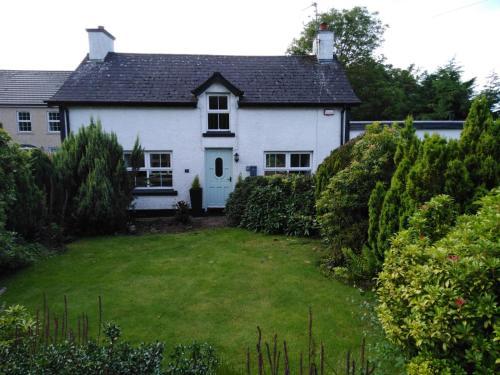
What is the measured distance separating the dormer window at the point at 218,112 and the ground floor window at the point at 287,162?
6.99 feet

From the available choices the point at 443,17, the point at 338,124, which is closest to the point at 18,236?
the point at 338,124

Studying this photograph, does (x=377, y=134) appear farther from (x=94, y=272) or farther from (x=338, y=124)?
(x=338, y=124)

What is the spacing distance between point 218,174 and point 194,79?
4.12m

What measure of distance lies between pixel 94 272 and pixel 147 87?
8885 mm

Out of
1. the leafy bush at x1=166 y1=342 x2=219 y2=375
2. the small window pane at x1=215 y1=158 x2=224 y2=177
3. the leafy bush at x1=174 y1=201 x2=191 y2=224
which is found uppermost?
the small window pane at x1=215 y1=158 x2=224 y2=177

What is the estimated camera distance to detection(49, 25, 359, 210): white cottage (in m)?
13.3

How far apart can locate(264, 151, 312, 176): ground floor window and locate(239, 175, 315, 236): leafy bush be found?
2.92m

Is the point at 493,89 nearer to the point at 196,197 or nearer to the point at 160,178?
the point at 196,197

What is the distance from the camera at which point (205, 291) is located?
233 inches

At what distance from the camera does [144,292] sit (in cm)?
588

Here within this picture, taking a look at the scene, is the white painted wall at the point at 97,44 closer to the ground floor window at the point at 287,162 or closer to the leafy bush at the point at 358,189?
the ground floor window at the point at 287,162

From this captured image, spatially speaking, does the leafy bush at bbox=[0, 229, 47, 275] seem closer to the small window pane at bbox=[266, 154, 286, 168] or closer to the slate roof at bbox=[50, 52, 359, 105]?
the slate roof at bbox=[50, 52, 359, 105]

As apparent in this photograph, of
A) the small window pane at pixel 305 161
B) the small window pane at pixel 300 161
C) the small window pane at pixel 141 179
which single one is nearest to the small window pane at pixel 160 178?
the small window pane at pixel 141 179

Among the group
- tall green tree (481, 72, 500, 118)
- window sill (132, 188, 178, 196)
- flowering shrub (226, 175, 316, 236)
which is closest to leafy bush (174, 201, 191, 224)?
flowering shrub (226, 175, 316, 236)
